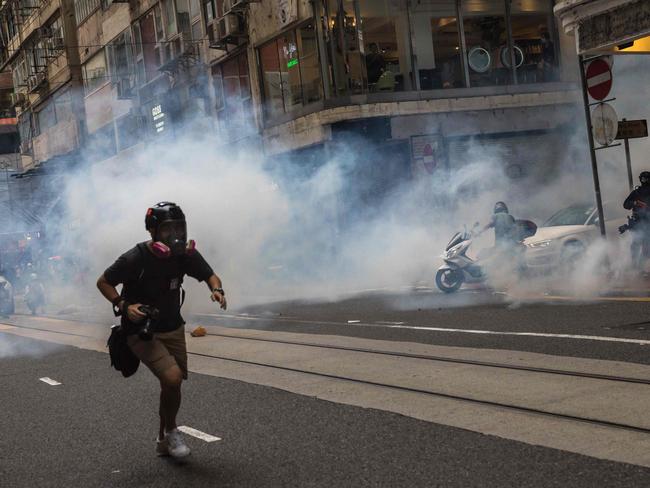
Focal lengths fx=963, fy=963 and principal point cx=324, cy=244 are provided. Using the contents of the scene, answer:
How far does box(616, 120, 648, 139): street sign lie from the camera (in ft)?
51.5

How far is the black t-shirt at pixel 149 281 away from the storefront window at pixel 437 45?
67.5ft

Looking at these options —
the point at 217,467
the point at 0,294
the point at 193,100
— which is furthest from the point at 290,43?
the point at 217,467

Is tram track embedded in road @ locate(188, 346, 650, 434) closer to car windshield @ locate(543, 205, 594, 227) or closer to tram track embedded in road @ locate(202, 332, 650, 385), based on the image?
tram track embedded in road @ locate(202, 332, 650, 385)

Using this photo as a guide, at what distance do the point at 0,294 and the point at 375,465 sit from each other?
19.7 meters

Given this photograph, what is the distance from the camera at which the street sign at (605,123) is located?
49.3ft

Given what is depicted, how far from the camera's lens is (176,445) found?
6.30 m

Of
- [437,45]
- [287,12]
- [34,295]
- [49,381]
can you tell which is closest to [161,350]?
[49,381]

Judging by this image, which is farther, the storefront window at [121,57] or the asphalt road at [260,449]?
the storefront window at [121,57]

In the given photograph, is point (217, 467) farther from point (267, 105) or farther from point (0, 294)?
point (267, 105)

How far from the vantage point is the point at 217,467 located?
6.12 meters

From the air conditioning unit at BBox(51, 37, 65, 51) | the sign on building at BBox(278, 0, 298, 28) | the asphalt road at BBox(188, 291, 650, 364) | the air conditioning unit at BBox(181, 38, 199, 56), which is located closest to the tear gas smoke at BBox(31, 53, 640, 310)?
the asphalt road at BBox(188, 291, 650, 364)

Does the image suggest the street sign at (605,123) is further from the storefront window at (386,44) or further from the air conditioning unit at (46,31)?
the air conditioning unit at (46,31)

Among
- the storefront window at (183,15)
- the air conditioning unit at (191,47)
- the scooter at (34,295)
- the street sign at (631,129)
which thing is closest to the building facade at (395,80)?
the air conditioning unit at (191,47)

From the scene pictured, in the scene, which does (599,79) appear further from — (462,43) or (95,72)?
(95,72)
